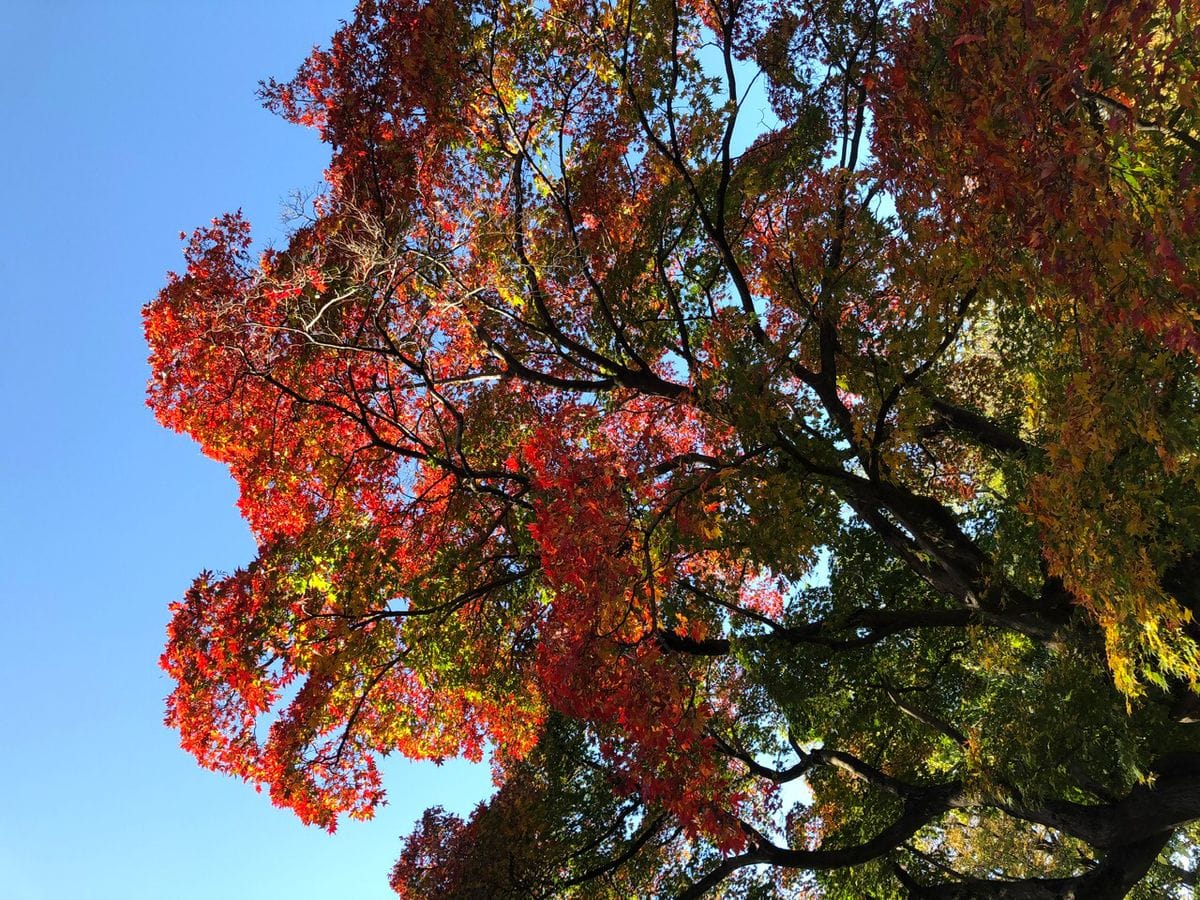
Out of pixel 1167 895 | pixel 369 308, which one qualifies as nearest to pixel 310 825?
pixel 369 308

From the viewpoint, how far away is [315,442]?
1064 cm

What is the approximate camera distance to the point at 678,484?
25.6 feet

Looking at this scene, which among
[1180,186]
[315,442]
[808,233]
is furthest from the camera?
[315,442]

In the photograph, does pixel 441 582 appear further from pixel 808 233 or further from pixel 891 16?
pixel 891 16

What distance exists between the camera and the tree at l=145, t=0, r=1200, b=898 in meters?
6.32

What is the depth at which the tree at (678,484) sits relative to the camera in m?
6.32

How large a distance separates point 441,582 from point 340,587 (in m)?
1.19

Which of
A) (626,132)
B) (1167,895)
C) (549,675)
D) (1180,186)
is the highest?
(626,132)

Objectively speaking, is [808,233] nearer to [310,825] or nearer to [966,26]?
[966,26]

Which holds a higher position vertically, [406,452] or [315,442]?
[315,442]

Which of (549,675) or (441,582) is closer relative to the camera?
(549,675)

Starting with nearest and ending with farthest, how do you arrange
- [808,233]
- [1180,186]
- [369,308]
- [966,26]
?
[1180,186]
[966,26]
[808,233]
[369,308]

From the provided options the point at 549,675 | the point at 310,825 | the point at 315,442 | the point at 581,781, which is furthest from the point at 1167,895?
the point at 315,442

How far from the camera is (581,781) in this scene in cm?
1089
